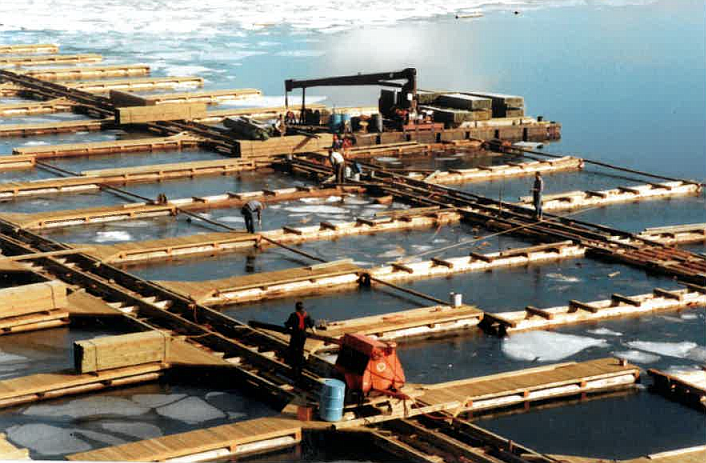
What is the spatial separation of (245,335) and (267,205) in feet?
47.0

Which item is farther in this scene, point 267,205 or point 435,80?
point 435,80

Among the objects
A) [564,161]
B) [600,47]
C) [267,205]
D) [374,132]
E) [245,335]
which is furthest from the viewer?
[600,47]

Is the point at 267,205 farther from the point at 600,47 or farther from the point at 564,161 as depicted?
the point at 600,47

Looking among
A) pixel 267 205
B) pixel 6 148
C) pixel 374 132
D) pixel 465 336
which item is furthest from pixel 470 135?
pixel 465 336

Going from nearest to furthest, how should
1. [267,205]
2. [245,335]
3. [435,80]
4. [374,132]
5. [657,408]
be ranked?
1. [657,408]
2. [245,335]
3. [267,205]
4. [374,132]
5. [435,80]

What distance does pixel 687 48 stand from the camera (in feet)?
357

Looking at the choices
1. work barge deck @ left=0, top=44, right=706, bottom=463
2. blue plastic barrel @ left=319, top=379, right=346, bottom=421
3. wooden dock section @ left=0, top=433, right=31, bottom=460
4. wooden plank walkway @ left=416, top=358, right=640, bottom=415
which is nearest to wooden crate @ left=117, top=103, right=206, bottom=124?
work barge deck @ left=0, top=44, right=706, bottom=463

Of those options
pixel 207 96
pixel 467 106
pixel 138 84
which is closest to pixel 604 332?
pixel 467 106

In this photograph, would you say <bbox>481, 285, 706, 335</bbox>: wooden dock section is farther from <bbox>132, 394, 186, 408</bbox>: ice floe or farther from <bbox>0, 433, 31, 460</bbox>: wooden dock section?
<bbox>0, 433, 31, 460</bbox>: wooden dock section

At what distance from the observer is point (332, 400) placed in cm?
2209

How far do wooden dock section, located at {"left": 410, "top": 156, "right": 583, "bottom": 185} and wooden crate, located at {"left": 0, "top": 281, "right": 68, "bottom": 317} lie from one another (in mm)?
19218

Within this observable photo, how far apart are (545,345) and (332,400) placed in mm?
6857

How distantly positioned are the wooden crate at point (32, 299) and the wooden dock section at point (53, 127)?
28.0 metres

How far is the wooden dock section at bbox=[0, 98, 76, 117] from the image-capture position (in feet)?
199
